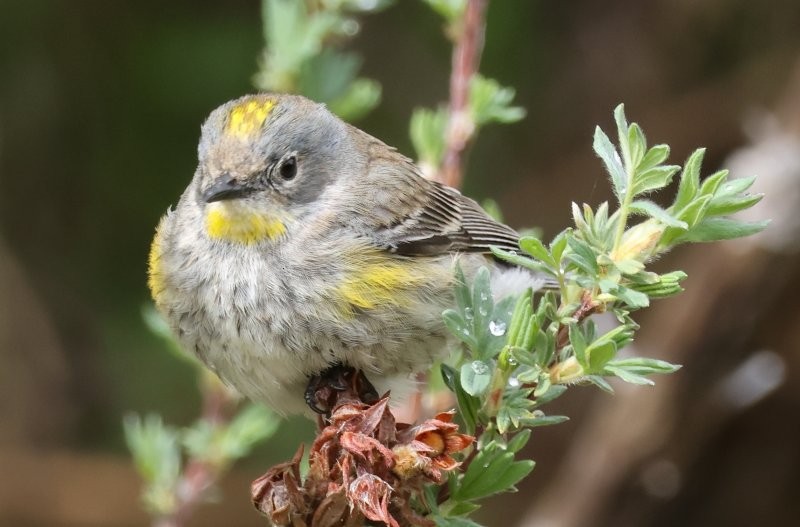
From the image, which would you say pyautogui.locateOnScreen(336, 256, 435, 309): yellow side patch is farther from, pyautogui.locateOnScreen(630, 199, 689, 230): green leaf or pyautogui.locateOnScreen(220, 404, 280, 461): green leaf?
pyautogui.locateOnScreen(630, 199, 689, 230): green leaf

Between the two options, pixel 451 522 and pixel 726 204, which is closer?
pixel 726 204

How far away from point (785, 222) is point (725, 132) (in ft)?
4.72

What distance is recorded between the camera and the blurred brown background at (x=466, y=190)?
5.54m

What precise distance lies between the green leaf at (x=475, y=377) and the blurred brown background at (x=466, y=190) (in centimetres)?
374

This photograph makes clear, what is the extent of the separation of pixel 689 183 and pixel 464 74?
4.59 ft

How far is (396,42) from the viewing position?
644 cm

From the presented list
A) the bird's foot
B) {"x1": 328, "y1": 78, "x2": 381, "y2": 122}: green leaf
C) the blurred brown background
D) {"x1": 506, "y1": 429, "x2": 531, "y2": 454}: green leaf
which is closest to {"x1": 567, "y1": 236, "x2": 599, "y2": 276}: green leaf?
{"x1": 506, "y1": 429, "x2": 531, "y2": 454}: green leaf

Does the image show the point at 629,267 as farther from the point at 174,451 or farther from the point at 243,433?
the point at 174,451

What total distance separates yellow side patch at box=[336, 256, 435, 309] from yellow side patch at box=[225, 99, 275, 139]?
0.54 m

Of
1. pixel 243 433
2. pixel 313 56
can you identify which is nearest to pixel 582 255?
pixel 243 433

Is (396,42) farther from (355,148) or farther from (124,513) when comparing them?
(124,513)

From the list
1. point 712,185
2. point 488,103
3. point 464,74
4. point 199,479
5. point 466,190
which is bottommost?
point 712,185

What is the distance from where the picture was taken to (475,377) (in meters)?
1.91

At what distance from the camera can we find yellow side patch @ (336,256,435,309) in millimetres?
3029
